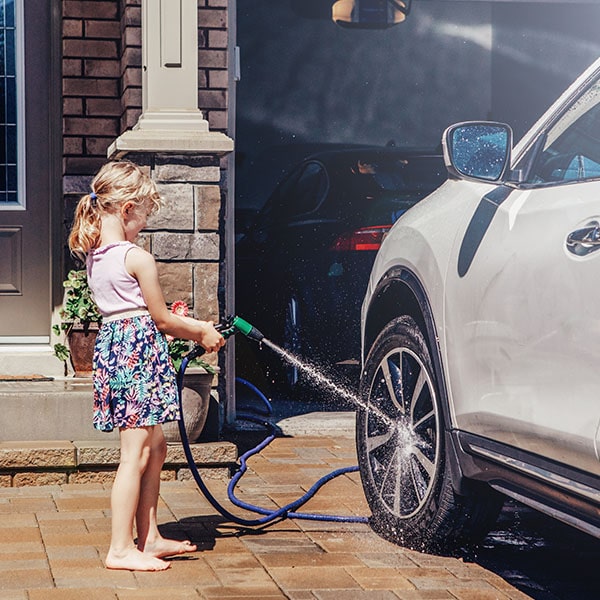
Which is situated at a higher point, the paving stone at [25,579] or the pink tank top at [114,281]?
the pink tank top at [114,281]

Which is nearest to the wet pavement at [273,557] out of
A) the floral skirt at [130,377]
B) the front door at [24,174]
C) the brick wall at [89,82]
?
the floral skirt at [130,377]

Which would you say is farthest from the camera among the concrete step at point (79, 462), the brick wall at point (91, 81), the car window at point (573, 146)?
the brick wall at point (91, 81)

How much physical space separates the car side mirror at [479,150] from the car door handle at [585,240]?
0.58 metres

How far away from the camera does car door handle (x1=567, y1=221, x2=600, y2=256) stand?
11.4ft

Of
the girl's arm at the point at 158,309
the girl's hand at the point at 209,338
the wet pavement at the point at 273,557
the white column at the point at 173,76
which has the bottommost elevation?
the wet pavement at the point at 273,557

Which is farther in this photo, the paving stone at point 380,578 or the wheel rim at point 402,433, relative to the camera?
the wheel rim at point 402,433

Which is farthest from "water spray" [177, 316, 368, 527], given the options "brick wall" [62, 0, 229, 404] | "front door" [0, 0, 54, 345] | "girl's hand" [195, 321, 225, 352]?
"front door" [0, 0, 54, 345]

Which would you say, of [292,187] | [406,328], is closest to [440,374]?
[406,328]

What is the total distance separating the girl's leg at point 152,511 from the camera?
4652 mm

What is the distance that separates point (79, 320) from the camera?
7277 millimetres

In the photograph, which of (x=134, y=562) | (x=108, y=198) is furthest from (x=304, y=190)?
(x=134, y=562)

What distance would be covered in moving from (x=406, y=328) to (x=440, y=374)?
399mm

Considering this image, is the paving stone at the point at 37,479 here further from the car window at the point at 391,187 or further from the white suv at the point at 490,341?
the car window at the point at 391,187

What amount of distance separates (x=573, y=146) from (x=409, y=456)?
1354 mm
